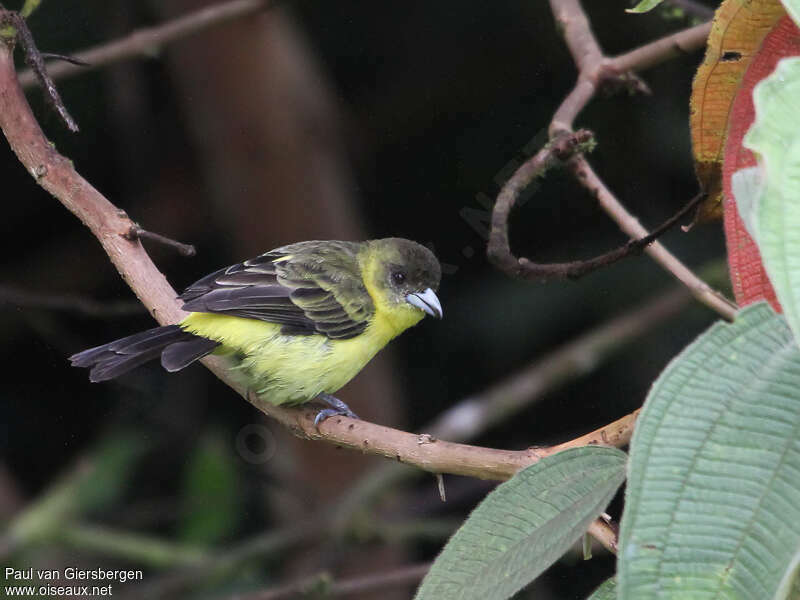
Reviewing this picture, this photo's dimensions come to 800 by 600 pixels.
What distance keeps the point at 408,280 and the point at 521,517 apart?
217cm

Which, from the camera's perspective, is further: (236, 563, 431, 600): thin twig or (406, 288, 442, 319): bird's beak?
(406, 288, 442, 319): bird's beak

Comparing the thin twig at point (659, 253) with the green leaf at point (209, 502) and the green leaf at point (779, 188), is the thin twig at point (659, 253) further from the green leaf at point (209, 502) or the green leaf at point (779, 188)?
the green leaf at point (209, 502)

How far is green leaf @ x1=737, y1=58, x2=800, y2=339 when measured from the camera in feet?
3.02

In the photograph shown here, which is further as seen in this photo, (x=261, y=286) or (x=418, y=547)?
(x=418, y=547)

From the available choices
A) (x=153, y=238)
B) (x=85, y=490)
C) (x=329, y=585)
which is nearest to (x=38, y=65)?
(x=153, y=238)

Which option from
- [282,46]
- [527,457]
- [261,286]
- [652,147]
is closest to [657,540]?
[527,457]

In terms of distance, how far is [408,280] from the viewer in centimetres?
347

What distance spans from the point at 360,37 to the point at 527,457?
4140mm

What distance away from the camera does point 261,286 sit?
305cm

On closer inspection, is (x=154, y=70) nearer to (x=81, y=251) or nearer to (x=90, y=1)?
(x=90, y=1)

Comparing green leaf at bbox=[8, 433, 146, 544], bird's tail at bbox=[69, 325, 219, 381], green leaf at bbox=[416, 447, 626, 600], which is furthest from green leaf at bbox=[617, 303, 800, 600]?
green leaf at bbox=[8, 433, 146, 544]

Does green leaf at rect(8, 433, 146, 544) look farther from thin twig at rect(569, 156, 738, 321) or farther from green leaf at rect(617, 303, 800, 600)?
green leaf at rect(617, 303, 800, 600)

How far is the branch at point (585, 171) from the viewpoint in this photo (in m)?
2.22

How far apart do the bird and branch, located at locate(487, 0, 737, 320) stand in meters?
0.63
